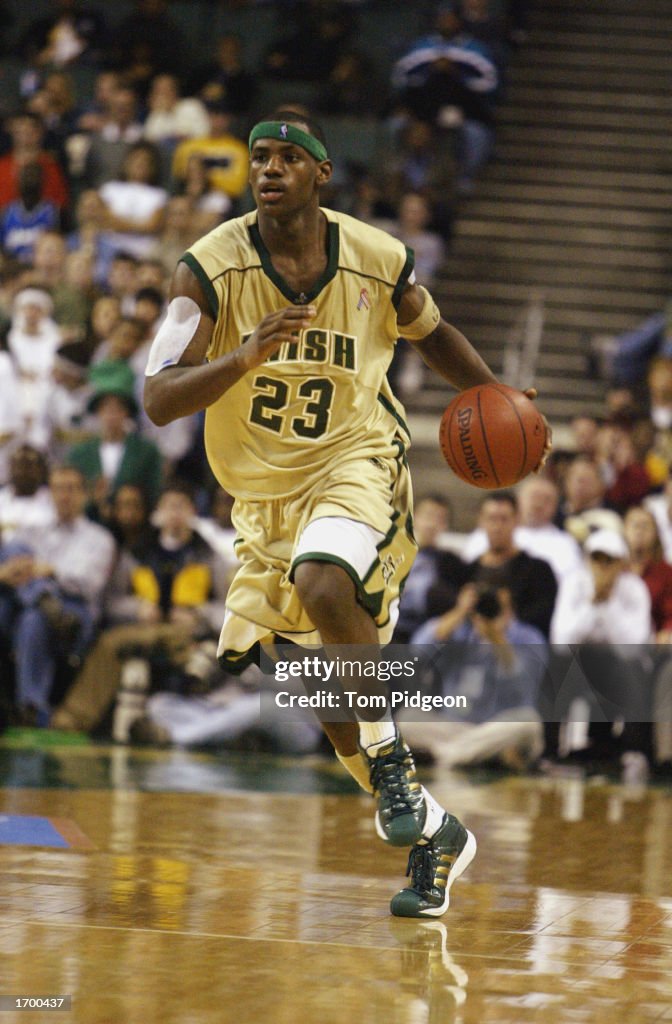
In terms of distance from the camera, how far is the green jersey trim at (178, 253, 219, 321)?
4793 mm

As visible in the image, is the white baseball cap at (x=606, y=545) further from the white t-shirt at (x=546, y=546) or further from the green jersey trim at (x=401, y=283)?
the green jersey trim at (x=401, y=283)

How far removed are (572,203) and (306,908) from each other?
9384 millimetres

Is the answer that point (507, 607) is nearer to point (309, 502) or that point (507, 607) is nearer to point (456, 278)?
point (309, 502)

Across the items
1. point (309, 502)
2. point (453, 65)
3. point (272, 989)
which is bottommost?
point (272, 989)

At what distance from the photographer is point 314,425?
4.92m

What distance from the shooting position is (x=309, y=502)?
4.88 metres

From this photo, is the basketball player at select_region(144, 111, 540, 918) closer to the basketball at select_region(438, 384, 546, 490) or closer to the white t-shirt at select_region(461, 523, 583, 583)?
the basketball at select_region(438, 384, 546, 490)

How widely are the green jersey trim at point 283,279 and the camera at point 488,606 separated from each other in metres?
3.84

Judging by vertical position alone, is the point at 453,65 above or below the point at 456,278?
above

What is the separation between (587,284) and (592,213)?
0.76 metres

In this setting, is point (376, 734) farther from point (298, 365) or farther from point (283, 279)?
point (283, 279)

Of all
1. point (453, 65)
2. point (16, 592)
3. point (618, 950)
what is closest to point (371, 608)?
point (618, 950)

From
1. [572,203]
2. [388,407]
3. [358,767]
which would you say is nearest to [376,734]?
[358,767]

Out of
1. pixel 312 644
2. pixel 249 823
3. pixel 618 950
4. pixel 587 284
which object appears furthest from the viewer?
pixel 587 284
